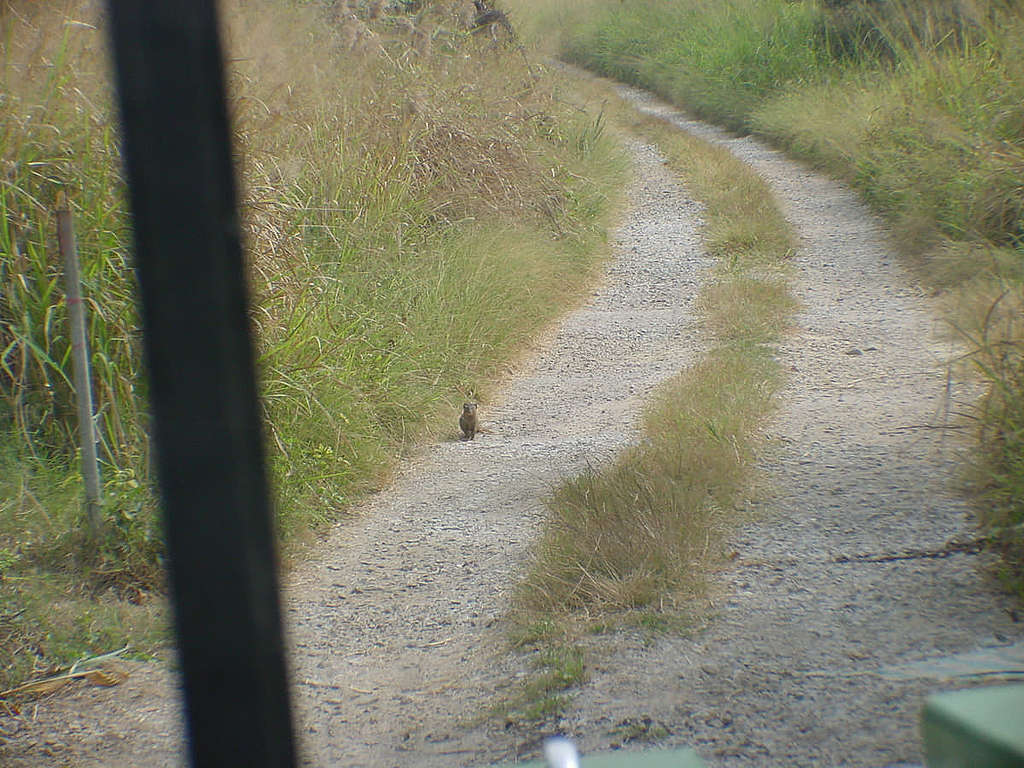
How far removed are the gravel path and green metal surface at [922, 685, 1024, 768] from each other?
3.13 feet

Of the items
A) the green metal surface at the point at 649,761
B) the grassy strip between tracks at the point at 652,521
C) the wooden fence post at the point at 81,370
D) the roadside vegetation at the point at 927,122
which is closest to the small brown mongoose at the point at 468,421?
the grassy strip between tracks at the point at 652,521

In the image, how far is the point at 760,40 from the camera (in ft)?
50.2

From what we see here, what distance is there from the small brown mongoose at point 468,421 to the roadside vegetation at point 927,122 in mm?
2157

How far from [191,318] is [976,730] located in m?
2.17

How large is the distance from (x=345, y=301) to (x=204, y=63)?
2.48 m

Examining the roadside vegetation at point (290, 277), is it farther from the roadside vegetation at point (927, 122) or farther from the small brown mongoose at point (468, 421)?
the roadside vegetation at point (927, 122)

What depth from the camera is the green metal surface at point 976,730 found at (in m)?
1.12

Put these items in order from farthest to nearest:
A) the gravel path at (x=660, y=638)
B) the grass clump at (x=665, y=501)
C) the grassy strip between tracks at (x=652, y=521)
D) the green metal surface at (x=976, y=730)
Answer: the grass clump at (x=665, y=501), the grassy strip between tracks at (x=652, y=521), the gravel path at (x=660, y=638), the green metal surface at (x=976, y=730)

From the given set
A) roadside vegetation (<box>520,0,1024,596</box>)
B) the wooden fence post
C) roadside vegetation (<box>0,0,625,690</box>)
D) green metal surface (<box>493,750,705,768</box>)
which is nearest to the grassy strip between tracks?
roadside vegetation (<box>520,0,1024,596</box>)

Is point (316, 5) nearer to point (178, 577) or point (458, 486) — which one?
point (458, 486)

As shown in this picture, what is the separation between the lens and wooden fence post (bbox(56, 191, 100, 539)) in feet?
10.6

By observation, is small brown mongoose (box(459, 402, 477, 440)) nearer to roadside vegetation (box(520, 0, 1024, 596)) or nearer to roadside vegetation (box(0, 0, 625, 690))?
roadside vegetation (box(0, 0, 625, 690))

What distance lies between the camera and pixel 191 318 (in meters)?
2.70

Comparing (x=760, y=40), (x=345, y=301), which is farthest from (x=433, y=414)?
(x=760, y=40)
